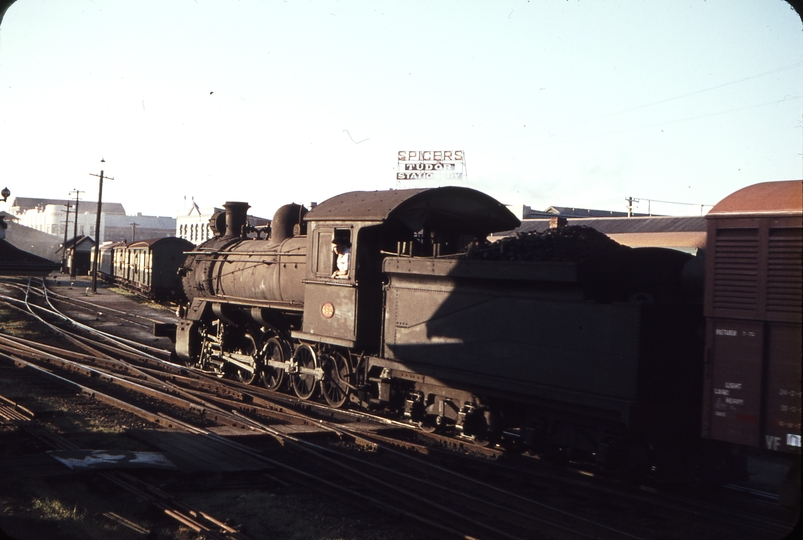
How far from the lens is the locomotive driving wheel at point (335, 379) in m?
11.6

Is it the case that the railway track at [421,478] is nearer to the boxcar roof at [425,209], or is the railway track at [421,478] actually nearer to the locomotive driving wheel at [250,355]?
the locomotive driving wheel at [250,355]

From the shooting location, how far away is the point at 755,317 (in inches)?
239

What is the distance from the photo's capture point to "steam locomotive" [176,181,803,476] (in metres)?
6.17

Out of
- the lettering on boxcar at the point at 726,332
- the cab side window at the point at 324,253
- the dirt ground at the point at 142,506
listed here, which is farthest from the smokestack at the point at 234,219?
the lettering on boxcar at the point at 726,332

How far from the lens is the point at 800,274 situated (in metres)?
5.79

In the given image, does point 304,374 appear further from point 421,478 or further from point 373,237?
point 421,478

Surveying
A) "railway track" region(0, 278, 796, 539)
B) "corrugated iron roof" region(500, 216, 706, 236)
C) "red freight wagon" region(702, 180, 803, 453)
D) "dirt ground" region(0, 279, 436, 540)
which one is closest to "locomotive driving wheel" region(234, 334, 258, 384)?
"railway track" region(0, 278, 796, 539)

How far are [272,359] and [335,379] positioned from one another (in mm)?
2214

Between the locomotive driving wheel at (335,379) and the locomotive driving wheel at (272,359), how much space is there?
1528mm

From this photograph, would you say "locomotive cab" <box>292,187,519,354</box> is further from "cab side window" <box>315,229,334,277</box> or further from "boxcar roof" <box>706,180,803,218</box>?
"boxcar roof" <box>706,180,803,218</box>

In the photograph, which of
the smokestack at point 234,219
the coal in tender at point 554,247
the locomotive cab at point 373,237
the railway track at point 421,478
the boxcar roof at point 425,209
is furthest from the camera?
the smokestack at point 234,219

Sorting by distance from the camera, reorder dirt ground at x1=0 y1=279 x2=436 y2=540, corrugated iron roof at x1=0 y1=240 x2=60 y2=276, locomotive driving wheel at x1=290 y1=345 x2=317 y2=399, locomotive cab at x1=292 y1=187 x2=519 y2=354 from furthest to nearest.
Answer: locomotive driving wheel at x1=290 y1=345 x2=317 y2=399 → locomotive cab at x1=292 y1=187 x2=519 y2=354 → corrugated iron roof at x1=0 y1=240 x2=60 y2=276 → dirt ground at x1=0 y1=279 x2=436 y2=540

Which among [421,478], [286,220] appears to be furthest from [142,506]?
[286,220]

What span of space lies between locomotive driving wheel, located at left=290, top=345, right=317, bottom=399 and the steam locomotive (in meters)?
0.04
